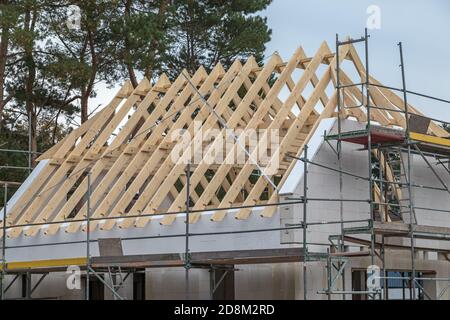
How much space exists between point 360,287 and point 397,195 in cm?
196

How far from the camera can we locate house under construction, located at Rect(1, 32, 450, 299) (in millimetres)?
16797

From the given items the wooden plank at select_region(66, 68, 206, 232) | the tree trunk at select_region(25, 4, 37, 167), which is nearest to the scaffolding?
the wooden plank at select_region(66, 68, 206, 232)

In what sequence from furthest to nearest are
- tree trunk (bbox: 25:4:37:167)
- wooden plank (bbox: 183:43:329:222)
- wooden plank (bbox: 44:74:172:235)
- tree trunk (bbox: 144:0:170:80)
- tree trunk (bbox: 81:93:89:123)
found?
tree trunk (bbox: 81:93:89:123)
tree trunk (bbox: 144:0:170:80)
tree trunk (bbox: 25:4:37:167)
wooden plank (bbox: 44:74:172:235)
wooden plank (bbox: 183:43:329:222)

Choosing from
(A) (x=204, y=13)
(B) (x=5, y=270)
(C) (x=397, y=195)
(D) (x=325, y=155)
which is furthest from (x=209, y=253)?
(A) (x=204, y=13)

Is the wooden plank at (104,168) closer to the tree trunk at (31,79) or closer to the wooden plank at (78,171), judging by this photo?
the wooden plank at (78,171)

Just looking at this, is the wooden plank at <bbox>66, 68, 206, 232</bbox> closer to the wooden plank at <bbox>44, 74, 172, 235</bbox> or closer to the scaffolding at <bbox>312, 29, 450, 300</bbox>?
the wooden plank at <bbox>44, 74, 172, 235</bbox>

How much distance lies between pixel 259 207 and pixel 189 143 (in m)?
3.44

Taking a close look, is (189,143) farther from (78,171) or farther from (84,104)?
(84,104)

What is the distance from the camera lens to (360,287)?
18953 millimetres

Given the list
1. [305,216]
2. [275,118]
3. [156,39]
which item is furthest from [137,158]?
[156,39]

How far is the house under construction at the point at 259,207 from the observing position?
55.1 feet

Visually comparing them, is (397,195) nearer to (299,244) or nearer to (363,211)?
(363,211)

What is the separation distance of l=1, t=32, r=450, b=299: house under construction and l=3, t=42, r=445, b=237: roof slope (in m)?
0.04
